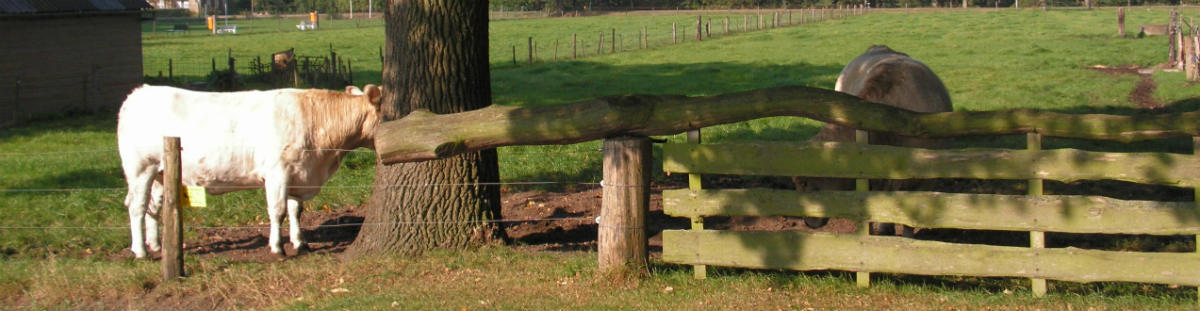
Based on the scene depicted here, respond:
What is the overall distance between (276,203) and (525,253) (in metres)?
2.31

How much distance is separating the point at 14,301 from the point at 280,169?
7.38 feet

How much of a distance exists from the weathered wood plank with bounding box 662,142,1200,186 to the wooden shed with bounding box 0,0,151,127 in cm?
1904

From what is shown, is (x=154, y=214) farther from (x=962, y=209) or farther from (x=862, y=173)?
(x=962, y=209)

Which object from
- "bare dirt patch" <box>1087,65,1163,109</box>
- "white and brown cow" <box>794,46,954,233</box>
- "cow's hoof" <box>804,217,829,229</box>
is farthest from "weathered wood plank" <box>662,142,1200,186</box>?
"bare dirt patch" <box>1087,65,1163,109</box>

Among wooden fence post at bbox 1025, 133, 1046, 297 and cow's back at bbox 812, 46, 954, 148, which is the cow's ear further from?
wooden fence post at bbox 1025, 133, 1046, 297

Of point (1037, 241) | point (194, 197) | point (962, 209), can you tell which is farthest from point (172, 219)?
point (1037, 241)

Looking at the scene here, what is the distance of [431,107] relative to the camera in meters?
Result: 7.96

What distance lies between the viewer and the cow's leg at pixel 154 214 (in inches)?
360

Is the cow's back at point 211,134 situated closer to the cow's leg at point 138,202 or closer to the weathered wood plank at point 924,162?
the cow's leg at point 138,202

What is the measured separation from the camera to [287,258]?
28.0 ft

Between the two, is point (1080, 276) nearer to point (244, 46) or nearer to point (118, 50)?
point (118, 50)

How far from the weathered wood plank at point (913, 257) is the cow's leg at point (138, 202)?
4622 mm

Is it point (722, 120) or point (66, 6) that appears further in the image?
point (66, 6)

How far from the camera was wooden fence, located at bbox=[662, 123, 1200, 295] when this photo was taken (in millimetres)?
6234
